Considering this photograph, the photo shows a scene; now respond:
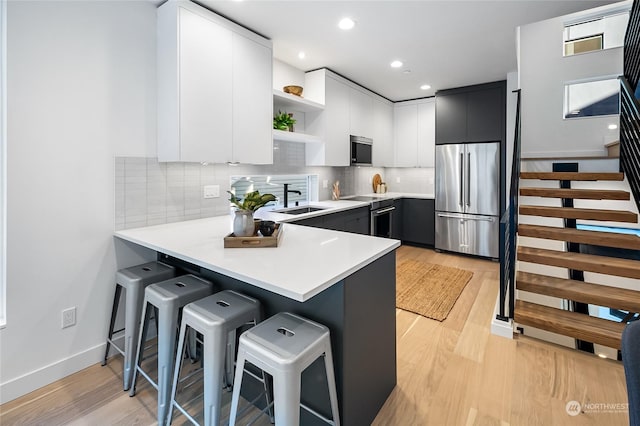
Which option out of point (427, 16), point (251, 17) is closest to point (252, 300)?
point (251, 17)

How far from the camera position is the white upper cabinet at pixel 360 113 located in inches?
171

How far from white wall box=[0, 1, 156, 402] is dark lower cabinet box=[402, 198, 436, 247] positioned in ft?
13.8

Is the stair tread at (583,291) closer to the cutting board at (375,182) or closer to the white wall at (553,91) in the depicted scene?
the white wall at (553,91)

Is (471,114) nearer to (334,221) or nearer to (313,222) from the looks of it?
(334,221)

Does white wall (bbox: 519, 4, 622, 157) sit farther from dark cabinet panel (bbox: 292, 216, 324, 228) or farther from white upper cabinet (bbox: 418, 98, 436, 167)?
dark cabinet panel (bbox: 292, 216, 324, 228)

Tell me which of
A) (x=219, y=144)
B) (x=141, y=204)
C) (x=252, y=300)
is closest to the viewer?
(x=252, y=300)

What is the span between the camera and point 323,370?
4.61 ft

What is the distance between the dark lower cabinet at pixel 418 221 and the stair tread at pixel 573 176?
1972mm

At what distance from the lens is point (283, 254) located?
158 cm

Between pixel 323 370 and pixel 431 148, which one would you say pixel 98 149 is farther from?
pixel 431 148

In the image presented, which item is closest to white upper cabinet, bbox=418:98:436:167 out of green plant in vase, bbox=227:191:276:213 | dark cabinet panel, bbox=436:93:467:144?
dark cabinet panel, bbox=436:93:467:144

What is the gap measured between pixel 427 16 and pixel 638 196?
221 cm

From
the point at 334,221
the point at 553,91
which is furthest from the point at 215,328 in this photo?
the point at 553,91

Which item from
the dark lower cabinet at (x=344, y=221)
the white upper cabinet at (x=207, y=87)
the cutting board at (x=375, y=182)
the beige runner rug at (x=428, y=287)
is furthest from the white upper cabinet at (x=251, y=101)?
the cutting board at (x=375, y=182)
